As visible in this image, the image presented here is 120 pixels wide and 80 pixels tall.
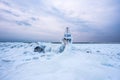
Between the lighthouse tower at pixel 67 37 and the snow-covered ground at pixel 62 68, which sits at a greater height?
the lighthouse tower at pixel 67 37

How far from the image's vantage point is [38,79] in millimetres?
4141

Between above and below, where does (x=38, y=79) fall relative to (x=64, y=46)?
below

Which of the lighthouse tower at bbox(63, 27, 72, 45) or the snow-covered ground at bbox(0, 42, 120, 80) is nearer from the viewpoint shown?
the snow-covered ground at bbox(0, 42, 120, 80)

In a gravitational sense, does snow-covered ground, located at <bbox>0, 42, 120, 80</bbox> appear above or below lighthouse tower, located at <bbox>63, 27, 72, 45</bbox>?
below

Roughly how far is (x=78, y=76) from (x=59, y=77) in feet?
2.78

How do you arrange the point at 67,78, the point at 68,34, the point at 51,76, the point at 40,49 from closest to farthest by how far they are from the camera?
the point at 67,78, the point at 51,76, the point at 68,34, the point at 40,49

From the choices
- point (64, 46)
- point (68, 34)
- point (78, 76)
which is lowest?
point (78, 76)

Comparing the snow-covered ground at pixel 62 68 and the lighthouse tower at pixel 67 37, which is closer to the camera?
the snow-covered ground at pixel 62 68

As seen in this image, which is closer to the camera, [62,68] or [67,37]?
[62,68]

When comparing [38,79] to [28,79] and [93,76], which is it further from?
[93,76]

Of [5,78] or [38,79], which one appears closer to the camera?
[38,79]

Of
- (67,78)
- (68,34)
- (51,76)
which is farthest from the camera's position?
(68,34)

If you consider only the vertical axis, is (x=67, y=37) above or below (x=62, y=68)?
above

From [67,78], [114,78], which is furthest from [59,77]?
[114,78]
